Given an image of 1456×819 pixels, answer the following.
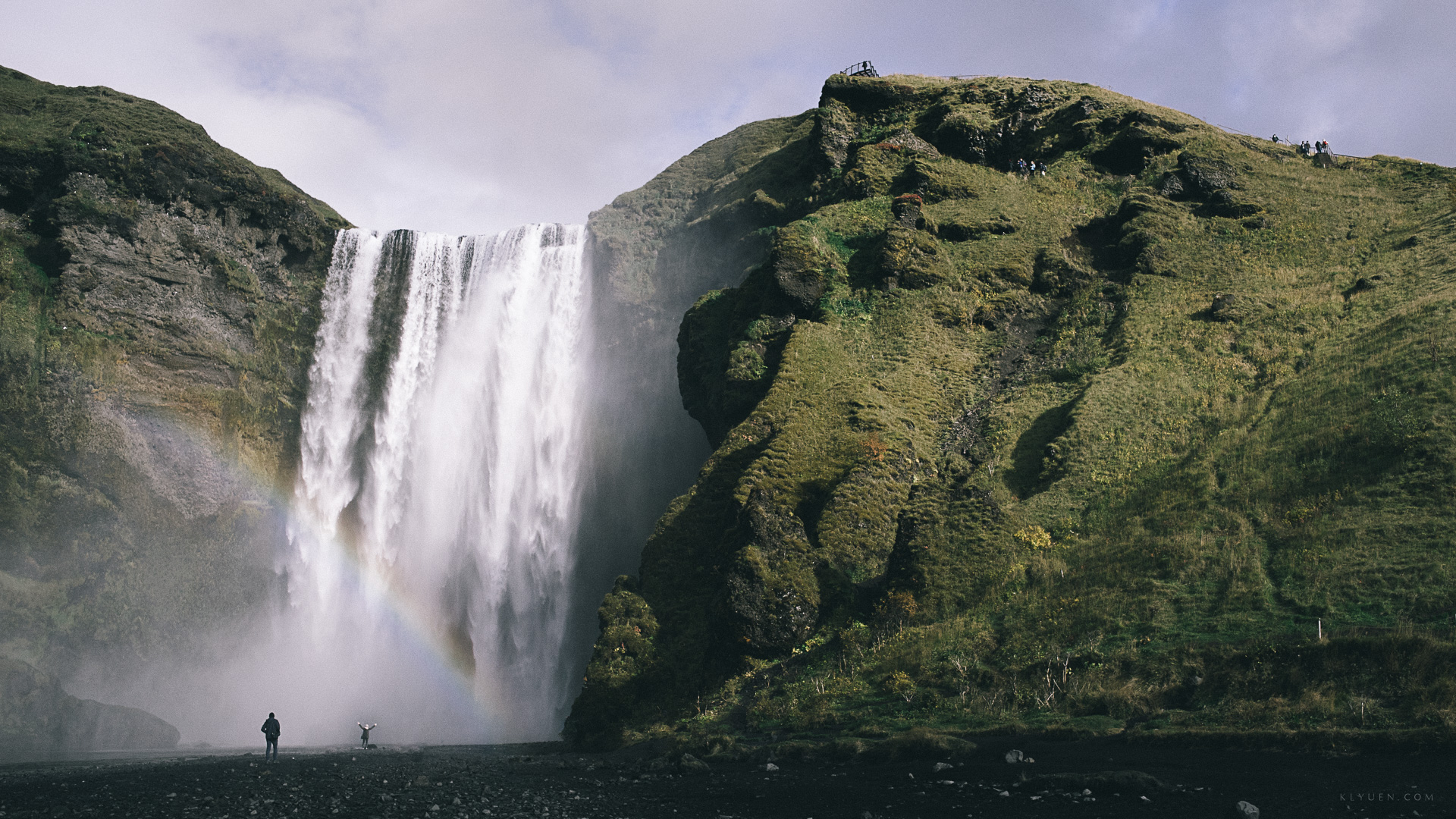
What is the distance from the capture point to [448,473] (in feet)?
169

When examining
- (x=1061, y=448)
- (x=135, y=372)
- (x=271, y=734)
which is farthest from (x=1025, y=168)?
(x=135, y=372)

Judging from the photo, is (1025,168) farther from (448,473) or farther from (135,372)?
(135,372)

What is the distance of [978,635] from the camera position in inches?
998

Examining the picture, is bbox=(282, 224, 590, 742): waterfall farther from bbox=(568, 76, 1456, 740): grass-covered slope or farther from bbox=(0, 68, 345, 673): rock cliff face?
bbox=(568, 76, 1456, 740): grass-covered slope

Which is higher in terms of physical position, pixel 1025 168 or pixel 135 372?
pixel 1025 168

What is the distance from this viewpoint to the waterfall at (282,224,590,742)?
45.7m

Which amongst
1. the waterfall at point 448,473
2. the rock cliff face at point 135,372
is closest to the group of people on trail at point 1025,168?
the waterfall at point 448,473

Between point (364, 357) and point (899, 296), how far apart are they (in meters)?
35.2

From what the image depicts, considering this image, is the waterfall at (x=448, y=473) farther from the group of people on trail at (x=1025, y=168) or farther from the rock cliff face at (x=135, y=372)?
the group of people on trail at (x=1025, y=168)

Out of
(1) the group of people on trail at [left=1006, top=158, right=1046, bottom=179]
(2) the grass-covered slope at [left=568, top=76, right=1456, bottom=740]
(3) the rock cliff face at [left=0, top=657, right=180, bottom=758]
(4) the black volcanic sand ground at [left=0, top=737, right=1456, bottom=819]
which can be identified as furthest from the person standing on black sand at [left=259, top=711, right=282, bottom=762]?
(1) the group of people on trail at [left=1006, top=158, right=1046, bottom=179]

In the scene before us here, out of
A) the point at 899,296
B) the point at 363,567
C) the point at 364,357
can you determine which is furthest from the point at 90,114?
the point at 899,296

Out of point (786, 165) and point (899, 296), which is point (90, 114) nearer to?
point (786, 165)

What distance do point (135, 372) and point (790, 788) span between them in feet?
152

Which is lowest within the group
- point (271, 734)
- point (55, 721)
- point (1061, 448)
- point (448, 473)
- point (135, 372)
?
point (55, 721)
